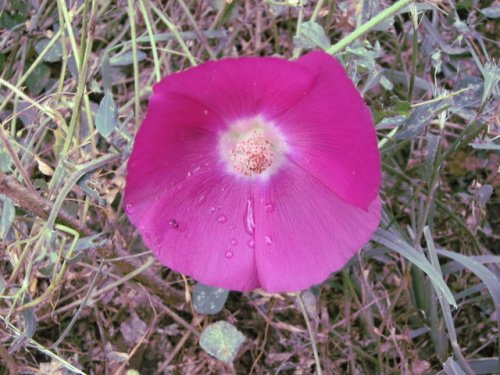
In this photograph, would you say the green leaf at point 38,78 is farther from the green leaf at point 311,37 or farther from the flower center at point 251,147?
the green leaf at point 311,37

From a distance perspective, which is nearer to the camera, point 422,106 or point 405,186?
point 422,106

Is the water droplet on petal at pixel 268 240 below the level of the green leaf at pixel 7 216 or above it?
below

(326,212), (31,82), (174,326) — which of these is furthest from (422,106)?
(31,82)

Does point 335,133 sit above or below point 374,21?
below

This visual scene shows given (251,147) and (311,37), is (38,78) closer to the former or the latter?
(251,147)

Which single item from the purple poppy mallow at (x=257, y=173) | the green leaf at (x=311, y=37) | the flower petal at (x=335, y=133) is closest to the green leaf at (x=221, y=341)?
the purple poppy mallow at (x=257, y=173)

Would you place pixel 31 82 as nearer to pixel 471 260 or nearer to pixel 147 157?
pixel 147 157

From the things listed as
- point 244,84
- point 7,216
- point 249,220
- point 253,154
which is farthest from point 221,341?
point 244,84
